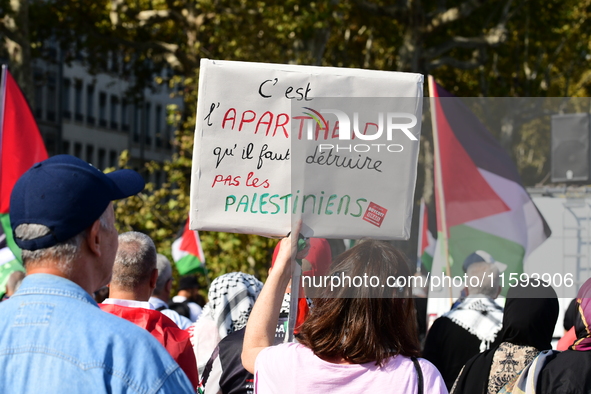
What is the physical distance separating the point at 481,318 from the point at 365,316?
259 cm

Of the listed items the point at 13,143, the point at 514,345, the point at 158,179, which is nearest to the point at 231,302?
the point at 514,345

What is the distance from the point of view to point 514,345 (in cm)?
407

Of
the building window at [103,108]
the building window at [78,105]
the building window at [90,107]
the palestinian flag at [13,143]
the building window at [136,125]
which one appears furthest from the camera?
the building window at [136,125]

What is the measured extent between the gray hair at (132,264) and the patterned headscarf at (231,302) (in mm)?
435

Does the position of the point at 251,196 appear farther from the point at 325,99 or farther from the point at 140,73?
the point at 140,73

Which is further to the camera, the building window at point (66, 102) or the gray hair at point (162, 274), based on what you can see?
the building window at point (66, 102)

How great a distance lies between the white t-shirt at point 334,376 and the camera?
2605 mm

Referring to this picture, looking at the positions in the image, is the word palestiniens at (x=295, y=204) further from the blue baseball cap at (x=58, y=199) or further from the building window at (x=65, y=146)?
the building window at (x=65, y=146)

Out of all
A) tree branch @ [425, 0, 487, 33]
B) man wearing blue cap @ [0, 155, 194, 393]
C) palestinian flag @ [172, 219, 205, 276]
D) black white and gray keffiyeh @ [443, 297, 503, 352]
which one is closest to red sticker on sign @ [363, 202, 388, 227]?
man wearing blue cap @ [0, 155, 194, 393]

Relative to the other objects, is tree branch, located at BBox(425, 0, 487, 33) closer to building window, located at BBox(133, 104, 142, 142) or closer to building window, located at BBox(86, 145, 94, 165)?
building window, located at BBox(86, 145, 94, 165)

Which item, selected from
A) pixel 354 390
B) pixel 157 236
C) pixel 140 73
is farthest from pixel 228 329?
pixel 140 73

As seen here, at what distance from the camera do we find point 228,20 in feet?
55.5

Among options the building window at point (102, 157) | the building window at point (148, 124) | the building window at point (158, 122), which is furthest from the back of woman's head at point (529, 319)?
the building window at point (158, 122)

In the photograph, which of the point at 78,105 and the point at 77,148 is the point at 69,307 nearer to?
the point at 78,105
